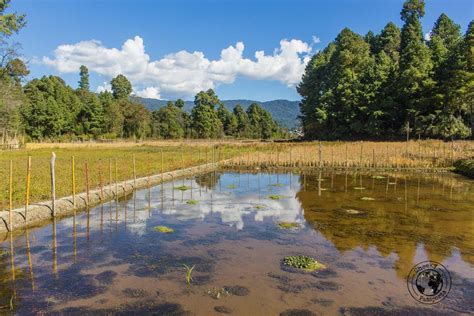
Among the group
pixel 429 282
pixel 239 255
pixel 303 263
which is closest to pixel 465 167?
pixel 429 282

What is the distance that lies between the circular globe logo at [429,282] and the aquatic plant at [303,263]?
169 centimetres

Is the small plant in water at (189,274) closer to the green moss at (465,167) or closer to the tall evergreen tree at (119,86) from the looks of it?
the green moss at (465,167)

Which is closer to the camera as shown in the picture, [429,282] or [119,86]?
[429,282]

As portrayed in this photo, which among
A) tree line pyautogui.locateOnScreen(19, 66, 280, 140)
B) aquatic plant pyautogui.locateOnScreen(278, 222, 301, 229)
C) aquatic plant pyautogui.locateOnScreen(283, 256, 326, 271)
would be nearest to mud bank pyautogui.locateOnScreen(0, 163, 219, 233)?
aquatic plant pyautogui.locateOnScreen(278, 222, 301, 229)

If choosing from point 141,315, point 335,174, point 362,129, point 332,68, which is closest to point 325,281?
point 141,315

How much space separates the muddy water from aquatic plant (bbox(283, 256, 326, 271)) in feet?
0.61

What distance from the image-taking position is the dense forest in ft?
122

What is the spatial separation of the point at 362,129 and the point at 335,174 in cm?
2364

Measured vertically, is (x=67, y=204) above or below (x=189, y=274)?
above

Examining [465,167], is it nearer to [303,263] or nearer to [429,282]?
[429,282]

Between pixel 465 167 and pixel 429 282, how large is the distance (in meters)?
17.9

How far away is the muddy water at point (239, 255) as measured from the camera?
613cm

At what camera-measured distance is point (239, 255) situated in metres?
8.50

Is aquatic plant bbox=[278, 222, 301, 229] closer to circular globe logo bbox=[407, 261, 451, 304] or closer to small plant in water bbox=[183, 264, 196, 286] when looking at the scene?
circular globe logo bbox=[407, 261, 451, 304]
